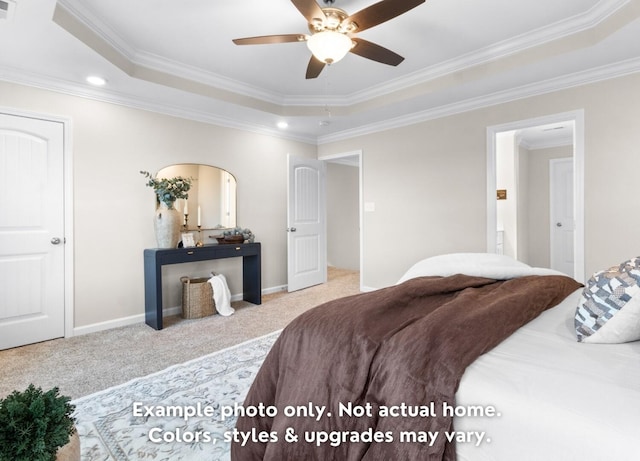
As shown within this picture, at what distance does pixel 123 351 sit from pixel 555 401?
302cm

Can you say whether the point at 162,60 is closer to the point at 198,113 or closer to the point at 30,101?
the point at 198,113

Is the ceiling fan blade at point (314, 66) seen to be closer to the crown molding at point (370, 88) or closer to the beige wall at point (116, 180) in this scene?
the crown molding at point (370, 88)

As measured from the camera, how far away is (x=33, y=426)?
0.90 m

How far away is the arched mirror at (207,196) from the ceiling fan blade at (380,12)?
254 centimetres

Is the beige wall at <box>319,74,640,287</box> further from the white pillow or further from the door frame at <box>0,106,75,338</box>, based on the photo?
the door frame at <box>0,106,75,338</box>

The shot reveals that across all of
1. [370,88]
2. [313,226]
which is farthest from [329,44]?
[313,226]

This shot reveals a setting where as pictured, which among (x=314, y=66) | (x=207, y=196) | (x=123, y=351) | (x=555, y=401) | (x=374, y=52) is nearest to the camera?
(x=555, y=401)

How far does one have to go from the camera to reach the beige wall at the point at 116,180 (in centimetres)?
316

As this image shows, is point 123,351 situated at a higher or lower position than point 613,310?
lower

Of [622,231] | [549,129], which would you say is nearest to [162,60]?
[622,231]

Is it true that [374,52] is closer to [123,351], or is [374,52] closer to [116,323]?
[123,351]

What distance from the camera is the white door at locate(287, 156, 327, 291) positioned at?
15.6ft

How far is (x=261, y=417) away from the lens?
137cm

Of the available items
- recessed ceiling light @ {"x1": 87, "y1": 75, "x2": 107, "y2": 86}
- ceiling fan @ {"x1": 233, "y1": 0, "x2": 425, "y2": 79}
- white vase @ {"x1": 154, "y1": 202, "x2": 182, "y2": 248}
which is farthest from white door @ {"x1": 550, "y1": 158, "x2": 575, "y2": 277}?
recessed ceiling light @ {"x1": 87, "y1": 75, "x2": 107, "y2": 86}
